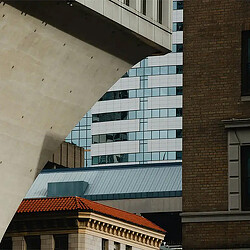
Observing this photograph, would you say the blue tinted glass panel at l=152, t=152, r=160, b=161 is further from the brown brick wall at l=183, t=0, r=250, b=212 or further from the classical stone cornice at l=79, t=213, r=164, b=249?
the brown brick wall at l=183, t=0, r=250, b=212

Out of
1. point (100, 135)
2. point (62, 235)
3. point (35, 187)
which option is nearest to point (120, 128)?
point (100, 135)

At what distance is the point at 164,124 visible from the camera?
172 m

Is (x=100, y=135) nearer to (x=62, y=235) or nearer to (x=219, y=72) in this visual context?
(x=62, y=235)

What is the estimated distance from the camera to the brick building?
108 ft

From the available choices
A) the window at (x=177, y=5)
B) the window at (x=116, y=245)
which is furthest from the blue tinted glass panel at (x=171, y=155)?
the window at (x=116, y=245)

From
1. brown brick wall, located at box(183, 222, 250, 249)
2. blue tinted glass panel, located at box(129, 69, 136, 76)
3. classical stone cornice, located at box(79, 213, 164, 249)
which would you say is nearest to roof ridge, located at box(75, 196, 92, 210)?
classical stone cornice, located at box(79, 213, 164, 249)

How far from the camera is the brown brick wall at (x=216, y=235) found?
32562 millimetres

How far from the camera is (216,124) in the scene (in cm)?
3369

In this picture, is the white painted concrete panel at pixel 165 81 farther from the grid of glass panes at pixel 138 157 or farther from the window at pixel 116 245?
the window at pixel 116 245

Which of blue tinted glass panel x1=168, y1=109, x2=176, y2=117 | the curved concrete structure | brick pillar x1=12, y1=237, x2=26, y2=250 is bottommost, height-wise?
the curved concrete structure

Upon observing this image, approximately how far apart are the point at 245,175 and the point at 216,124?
1832 millimetres

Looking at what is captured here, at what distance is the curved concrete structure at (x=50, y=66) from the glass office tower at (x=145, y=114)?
5239 inches

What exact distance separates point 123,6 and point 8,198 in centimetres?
709

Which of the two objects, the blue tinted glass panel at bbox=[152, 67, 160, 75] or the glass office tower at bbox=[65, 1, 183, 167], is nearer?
the glass office tower at bbox=[65, 1, 183, 167]
